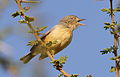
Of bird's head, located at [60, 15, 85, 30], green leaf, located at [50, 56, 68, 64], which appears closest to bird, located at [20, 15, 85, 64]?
bird's head, located at [60, 15, 85, 30]

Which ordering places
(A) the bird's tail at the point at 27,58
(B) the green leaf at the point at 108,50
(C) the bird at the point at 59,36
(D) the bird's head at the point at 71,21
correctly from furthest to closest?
(D) the bird's head at the point at 71,21 < (C) the bird at the point at 59,36 < (A) the bird's tail at the point at 27,58 < (B) the green leaf at the point at 108,50

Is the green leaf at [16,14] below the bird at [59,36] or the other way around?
the other way around

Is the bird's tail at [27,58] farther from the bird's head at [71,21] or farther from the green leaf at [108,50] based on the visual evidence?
the green leaf at [108,50]

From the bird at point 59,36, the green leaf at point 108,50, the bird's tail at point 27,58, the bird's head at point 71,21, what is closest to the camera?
the green leaf at point 108,50

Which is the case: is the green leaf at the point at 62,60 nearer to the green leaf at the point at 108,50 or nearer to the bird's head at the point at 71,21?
the green leaf at the point at 108,50

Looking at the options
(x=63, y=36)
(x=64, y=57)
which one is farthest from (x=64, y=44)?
(x=64, y=57)

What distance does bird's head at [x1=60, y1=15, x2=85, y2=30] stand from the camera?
6.85 meters

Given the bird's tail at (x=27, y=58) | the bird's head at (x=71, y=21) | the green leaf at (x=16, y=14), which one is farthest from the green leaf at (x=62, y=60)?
the bird's head at (x=71, y=21)

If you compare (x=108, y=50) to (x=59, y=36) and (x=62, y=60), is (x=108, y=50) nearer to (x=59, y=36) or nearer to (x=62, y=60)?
(x=62, y=60)

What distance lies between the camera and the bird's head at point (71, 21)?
685 centimetres

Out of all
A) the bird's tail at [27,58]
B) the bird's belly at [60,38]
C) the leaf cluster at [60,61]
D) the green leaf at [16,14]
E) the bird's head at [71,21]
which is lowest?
the bird's tail at [27,58]

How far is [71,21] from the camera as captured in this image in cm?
703

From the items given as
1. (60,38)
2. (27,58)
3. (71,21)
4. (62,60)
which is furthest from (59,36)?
(62,60)

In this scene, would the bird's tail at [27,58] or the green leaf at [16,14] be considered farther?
the bird's tail at [27,58]
